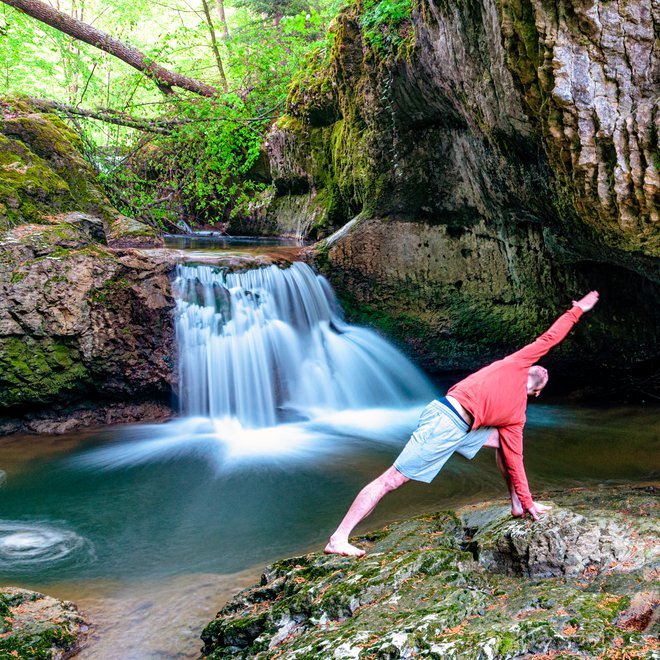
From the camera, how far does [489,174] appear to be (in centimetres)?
673

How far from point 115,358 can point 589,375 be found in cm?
674

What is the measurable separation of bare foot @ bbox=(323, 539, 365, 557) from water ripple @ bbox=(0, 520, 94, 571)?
224 centimetres

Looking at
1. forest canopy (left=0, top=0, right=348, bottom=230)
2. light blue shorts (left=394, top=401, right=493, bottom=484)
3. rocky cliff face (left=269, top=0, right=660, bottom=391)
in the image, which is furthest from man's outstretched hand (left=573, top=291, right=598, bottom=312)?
forest canopy (left=0, top=0, right=348, bottom=230)

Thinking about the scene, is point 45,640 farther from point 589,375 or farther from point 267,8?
point 267,8

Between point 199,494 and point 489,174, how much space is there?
15.8ft

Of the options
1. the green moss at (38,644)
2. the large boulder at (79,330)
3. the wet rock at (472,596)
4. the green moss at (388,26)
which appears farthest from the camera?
the large boulder at (79,330)

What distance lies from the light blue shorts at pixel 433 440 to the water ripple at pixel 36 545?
2839 millimetres

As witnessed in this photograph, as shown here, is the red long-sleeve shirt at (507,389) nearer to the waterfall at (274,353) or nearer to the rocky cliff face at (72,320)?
the waterfall at (274,353)

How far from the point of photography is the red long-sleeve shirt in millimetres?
3393

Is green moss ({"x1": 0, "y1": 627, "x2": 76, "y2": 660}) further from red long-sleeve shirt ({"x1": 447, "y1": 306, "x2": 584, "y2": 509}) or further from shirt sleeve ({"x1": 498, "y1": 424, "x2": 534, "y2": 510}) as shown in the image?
shirt sleeve ({"x1": 498, "y1": 424, "x2": 534, "y2": 510})

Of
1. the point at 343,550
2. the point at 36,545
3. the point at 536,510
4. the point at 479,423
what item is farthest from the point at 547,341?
the point at 36,545

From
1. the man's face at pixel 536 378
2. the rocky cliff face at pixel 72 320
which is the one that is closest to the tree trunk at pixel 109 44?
the rocky cliff face at pixel 72 320

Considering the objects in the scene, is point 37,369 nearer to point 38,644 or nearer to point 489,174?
point 38,644

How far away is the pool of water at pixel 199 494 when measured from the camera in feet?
13.0
